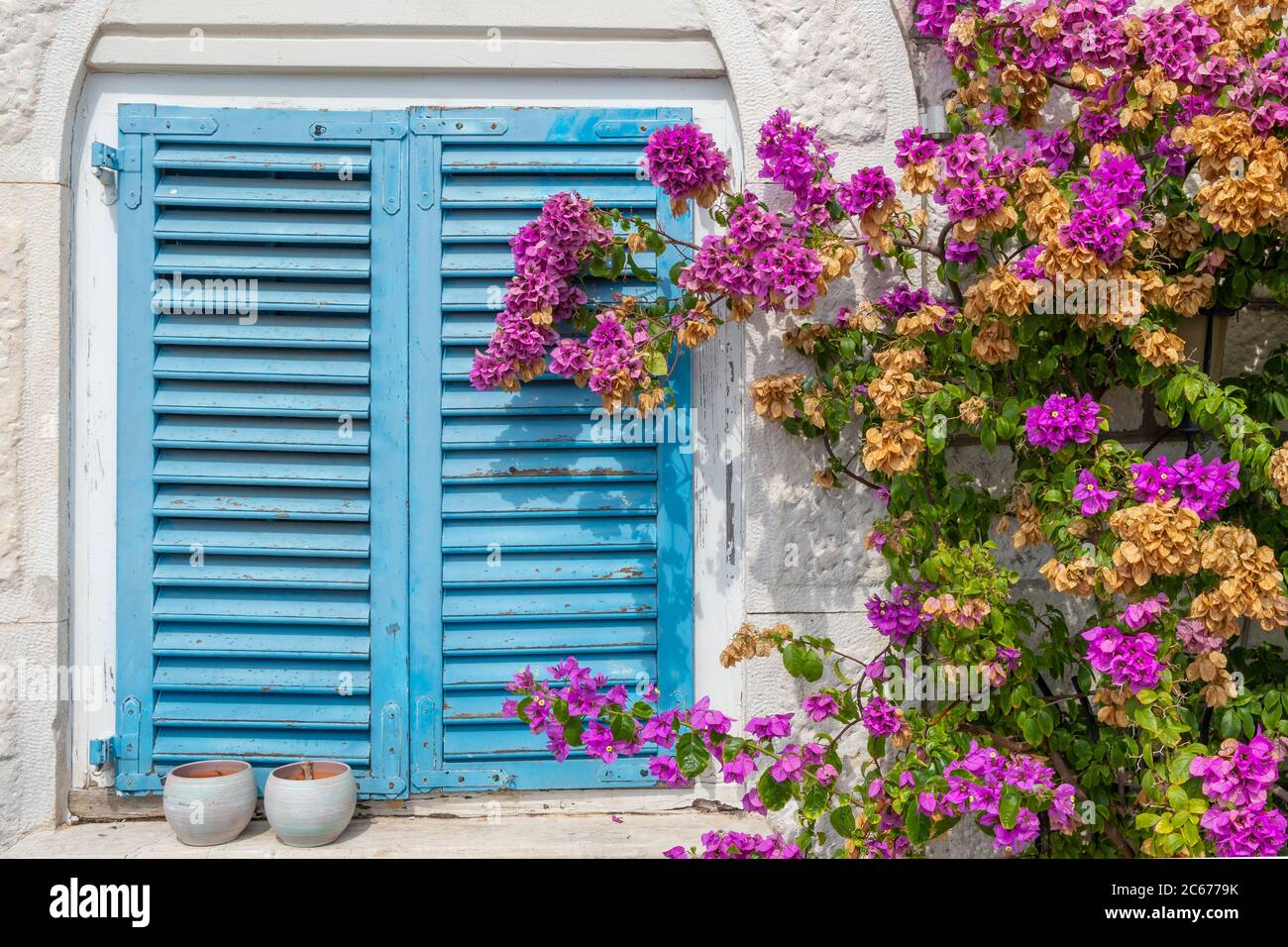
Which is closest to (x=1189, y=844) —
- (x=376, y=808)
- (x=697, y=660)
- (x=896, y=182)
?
(x=697, y=660)

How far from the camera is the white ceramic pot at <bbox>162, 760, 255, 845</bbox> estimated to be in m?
2.61

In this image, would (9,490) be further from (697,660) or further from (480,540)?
(697,660)

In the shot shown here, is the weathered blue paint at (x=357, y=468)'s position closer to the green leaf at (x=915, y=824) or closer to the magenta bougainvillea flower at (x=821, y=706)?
the magenta bougainvillea flower at (x=821, y=706)

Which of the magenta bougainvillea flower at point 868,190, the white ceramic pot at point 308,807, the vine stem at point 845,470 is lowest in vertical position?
the white ceramic pot at point 308,807

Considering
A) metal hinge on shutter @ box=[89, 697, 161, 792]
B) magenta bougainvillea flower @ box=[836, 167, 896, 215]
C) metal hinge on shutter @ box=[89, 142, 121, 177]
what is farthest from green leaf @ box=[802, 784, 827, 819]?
metal hinge on shutter @ box=[89, 142, 121, 177]

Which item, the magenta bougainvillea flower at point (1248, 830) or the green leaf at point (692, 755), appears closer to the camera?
the magenta bougainvillea flower at point (1248, 830)

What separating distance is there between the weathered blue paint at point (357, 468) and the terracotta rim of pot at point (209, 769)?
7cm

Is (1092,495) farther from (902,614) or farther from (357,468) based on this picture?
(357,468)

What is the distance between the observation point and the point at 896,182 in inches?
110

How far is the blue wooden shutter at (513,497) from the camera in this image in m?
2.84

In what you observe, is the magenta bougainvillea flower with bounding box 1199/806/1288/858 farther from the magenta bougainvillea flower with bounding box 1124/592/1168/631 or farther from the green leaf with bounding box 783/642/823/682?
the green leaf with bounding box 783/642/823/682

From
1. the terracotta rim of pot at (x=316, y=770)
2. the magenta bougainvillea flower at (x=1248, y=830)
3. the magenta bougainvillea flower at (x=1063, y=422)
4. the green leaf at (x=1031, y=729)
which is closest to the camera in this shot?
the magenta bougainvillea flower at (x=1248, y=830)

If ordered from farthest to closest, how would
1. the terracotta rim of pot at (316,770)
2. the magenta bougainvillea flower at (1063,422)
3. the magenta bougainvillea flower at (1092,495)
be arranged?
the terracotta rim of pot at (316,770) → the magenta bougainvillea flower at (1063,422) → the magenta bougainvillea flower at (1092,495)

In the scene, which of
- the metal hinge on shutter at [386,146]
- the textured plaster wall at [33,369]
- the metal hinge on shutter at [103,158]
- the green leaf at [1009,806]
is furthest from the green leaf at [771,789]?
the metal hinge on shutter at [103,158]
